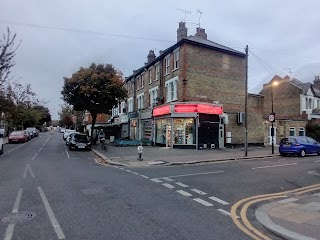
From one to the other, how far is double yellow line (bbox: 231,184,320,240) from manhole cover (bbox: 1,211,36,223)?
4.62m

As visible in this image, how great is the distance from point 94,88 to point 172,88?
806cm

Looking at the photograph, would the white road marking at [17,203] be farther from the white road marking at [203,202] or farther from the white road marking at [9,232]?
the white road marking at [203,202]

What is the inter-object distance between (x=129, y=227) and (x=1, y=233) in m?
2.43

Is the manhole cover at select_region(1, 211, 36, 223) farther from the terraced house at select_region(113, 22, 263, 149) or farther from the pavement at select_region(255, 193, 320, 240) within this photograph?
the terraced house at select_region(113, 22, 263, 149)

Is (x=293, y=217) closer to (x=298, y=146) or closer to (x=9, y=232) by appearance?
(x=9, y=232)

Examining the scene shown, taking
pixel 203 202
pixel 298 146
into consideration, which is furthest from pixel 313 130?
pixel 203 202

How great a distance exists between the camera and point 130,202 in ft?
28.1

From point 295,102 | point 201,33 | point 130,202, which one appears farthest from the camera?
point 295,102

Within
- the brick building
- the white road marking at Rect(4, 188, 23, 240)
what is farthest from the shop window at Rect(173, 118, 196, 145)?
the white road marking at Rect(4, 188, 23, 240)

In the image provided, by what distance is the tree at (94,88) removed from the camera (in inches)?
1296

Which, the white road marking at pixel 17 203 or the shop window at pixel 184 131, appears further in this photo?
the shop window at pixel 184 131

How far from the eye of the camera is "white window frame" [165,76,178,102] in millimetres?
30383

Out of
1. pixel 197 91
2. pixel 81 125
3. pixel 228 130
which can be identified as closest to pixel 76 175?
pixel 197 91

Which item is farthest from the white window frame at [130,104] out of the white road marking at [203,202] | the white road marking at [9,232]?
the white road marking at [9,232]
